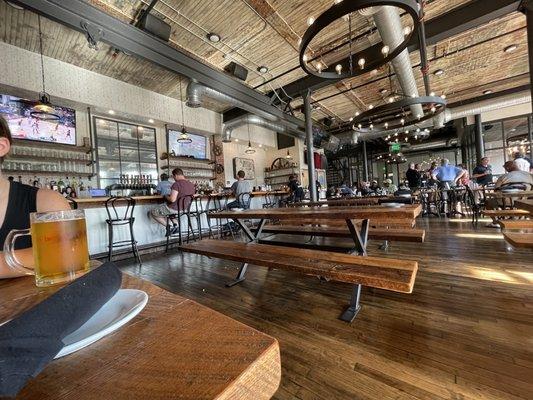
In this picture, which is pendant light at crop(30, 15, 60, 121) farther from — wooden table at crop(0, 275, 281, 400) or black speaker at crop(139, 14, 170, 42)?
wooden table at crop(0, 275, 281, 400)

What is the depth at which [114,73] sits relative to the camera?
5.87 m

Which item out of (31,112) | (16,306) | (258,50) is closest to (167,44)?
(258,50)

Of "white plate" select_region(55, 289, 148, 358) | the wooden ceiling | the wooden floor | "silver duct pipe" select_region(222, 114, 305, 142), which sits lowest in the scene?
the wooden floor

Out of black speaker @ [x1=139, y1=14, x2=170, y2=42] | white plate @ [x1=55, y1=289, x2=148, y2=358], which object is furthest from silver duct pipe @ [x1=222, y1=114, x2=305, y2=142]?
white plate @ [x1=55, y1=289, x2=148, y2=358]

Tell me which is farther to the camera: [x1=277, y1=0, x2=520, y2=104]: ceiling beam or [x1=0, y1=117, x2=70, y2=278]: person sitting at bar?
[x1=277, y1=0, x2=520, y2=104]: ceiling beam

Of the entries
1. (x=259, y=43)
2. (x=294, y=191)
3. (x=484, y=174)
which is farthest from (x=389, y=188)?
(x=259, y=43)

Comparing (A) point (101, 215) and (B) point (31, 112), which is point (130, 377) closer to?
(A) point (101, 215)

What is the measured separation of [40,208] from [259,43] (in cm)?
540

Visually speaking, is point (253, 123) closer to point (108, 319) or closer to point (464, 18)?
point (464, 18)


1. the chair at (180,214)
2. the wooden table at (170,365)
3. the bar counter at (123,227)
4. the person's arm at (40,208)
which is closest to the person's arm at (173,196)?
the chair at (180,214)

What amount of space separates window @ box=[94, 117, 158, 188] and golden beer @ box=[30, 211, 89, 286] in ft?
23.2

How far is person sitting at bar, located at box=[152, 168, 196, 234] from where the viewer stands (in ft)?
14.8

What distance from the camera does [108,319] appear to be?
14.9 inches

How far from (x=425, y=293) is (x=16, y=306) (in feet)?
8.37
